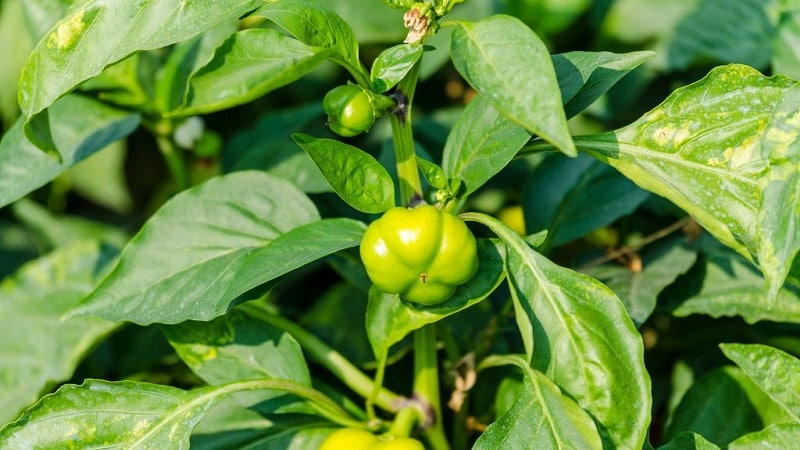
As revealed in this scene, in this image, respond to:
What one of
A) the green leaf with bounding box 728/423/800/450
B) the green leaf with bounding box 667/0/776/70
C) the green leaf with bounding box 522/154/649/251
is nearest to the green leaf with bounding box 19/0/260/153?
the green leaf with bounding box 522/154/649/251

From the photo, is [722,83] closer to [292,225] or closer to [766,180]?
[766,180]

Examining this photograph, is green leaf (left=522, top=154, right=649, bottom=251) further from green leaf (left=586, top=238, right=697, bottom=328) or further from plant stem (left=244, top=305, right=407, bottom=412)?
plant stem (left=244, top=305, right=407, bottom=412)

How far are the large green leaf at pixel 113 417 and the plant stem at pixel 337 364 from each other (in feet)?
0.51

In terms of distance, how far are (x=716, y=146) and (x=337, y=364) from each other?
20.9 inches

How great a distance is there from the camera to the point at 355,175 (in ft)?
3.35

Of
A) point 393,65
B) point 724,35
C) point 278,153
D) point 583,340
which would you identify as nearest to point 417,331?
point 583,340

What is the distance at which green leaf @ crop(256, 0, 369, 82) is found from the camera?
0.92m

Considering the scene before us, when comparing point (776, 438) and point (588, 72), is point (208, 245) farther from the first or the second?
point (776, 438)

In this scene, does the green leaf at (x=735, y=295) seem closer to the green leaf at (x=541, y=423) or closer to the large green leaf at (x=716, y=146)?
the large green leaf at (x=716, y=146)

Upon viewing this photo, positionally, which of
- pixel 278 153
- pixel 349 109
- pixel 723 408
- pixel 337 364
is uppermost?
pixel 349 109

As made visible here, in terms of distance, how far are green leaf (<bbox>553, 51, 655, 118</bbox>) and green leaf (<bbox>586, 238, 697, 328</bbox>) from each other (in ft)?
0.99

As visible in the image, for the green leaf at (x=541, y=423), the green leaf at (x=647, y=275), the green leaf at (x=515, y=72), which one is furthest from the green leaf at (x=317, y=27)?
the green leaf at (x=647, y=275)

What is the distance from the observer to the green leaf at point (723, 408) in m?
1.21

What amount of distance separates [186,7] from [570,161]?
677mm
